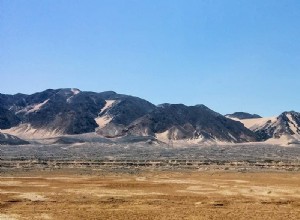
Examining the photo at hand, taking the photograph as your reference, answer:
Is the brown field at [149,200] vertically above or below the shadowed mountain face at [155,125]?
below

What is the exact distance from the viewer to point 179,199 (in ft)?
112

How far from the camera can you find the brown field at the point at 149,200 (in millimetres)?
27438

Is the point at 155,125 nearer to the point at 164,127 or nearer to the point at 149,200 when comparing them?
the point at 164,127

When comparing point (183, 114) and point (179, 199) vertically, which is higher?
point (183, 114)

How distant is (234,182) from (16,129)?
16068cm

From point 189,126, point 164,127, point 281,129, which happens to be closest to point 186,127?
point 189,126

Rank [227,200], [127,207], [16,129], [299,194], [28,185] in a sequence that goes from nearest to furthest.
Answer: [127,207], [227,200], [299,194], [28,185], [16,129]

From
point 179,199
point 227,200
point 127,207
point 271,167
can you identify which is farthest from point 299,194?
point 271,167

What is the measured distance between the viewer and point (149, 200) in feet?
109

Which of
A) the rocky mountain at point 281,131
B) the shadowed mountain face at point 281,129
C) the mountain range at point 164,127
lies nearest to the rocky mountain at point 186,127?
the mountain range at point 164,127

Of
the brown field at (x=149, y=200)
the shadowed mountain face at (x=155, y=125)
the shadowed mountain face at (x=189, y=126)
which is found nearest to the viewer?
the brown field at (x=149, y=200)

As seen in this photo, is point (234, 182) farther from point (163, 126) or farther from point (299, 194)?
point (163, 126)

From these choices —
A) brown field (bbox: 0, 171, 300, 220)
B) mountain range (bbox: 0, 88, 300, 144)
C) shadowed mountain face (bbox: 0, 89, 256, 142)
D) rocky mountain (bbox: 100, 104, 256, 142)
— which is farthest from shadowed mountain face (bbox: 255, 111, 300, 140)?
brown field (bbox: 0, 171, 300, 220)

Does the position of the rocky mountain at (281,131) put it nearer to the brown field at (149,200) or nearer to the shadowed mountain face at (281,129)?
the shadowed mountain face at (281,129)
